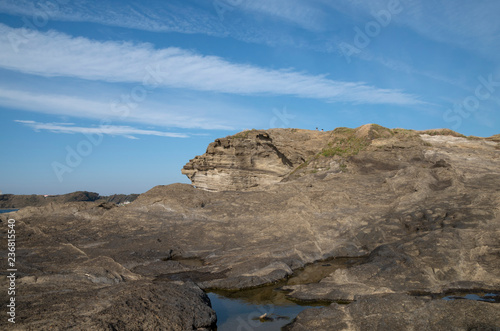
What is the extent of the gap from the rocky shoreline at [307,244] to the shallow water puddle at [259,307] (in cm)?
42

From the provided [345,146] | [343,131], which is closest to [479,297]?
[345,146]

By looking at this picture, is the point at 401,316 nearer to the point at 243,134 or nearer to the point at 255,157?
the point at 255,157

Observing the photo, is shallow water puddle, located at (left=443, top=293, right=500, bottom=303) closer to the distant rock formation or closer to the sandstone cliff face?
the distant rock formation

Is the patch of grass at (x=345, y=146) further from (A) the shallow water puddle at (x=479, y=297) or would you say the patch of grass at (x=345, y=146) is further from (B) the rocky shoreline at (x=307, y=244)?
(A) the shallow water puddle at (x=479, y=297)

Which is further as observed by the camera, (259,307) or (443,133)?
(443,133)

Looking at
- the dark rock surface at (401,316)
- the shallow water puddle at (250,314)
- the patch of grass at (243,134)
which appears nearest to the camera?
the dark rock surface at (401,316)

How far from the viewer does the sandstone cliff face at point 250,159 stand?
32562 mm

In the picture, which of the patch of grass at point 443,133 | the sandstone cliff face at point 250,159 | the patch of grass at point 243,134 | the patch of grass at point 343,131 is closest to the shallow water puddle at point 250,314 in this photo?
the sandstone cliff face at point 250,159

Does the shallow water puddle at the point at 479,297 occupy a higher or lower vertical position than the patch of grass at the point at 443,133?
lower

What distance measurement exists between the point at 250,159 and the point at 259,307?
896 inches

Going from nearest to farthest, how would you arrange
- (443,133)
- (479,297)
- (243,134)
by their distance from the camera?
(479,297) < (443,133) < (243,134)

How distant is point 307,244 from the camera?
15.6 m

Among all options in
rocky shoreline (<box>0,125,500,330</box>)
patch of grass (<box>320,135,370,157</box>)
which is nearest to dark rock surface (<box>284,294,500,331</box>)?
rocky shoreline (<box>0,125,500,330</box>)

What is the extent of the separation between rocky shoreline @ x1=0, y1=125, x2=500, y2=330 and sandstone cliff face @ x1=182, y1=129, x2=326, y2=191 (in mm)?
4694
